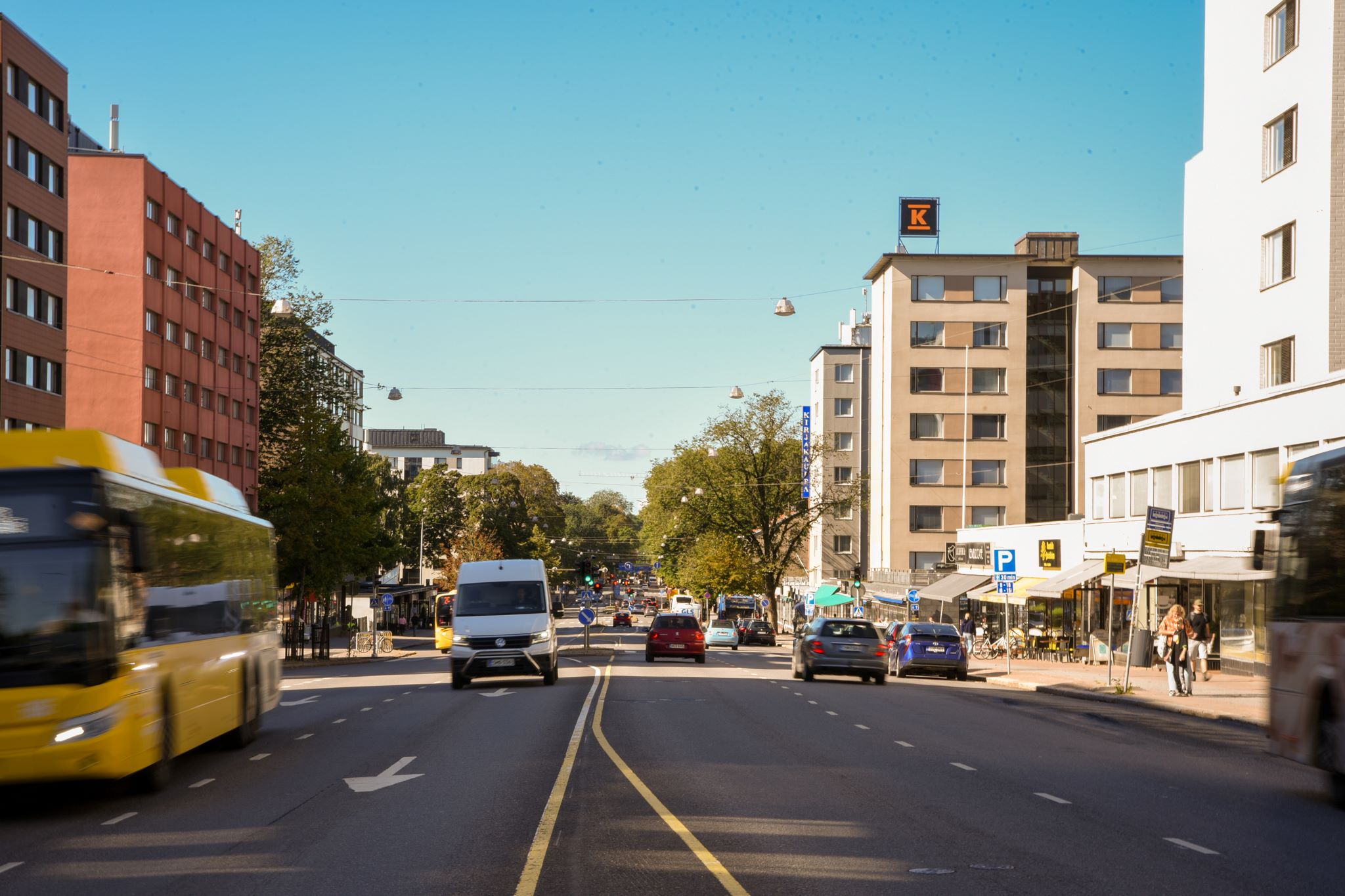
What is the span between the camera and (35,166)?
48406 mm

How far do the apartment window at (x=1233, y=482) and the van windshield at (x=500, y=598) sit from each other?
17729mm

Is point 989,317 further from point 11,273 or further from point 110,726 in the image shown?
point 110,726

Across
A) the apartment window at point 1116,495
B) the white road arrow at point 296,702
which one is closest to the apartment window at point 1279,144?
the apartment window at point 1116,495

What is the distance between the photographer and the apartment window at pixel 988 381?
78.9 m

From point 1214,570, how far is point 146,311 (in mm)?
43850

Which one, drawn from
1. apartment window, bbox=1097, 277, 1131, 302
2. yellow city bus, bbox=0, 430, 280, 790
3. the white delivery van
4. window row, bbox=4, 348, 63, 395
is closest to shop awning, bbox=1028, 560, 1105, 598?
the white delivery van

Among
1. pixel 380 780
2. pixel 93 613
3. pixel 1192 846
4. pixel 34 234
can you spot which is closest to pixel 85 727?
pixel 93 613

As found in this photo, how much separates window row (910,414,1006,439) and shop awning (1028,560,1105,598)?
3172cm

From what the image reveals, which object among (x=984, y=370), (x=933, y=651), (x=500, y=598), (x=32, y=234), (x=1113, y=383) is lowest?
(x=933, y=651)

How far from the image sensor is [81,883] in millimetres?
8328

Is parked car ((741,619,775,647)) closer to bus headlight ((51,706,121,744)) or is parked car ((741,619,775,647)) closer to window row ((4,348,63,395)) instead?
window row ((4,348,63,395))

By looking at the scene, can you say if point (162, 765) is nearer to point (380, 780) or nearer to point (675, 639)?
point (380, 780)

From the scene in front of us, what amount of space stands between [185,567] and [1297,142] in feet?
106

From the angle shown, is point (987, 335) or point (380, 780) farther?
point (987, 335)
